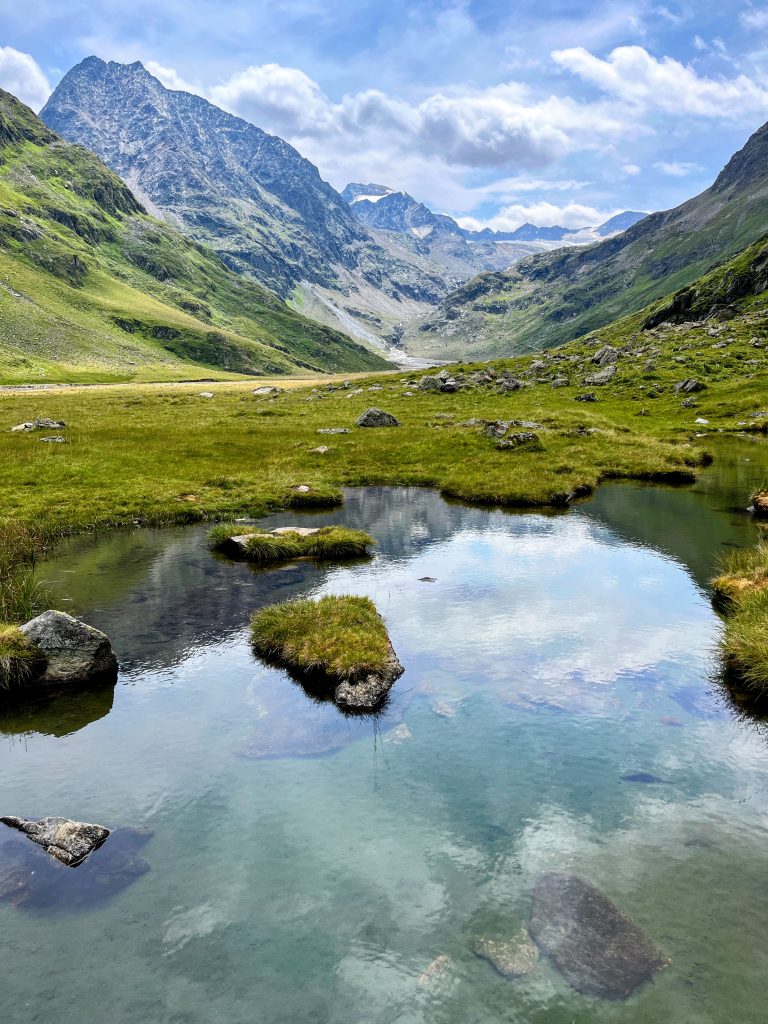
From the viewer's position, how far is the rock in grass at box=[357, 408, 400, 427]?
211 feet

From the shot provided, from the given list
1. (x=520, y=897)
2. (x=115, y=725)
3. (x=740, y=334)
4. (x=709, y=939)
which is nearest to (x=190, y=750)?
(x=115, y=725)

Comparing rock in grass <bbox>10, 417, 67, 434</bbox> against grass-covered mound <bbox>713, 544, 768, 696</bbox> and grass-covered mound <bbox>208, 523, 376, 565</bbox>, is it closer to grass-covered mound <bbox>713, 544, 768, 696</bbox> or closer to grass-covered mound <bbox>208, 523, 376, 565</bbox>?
grass-covered mound <bbox>208, 523, 376, 565</bbox>

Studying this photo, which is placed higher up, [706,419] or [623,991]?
[706,419]

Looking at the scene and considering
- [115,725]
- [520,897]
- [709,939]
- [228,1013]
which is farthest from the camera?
[115,725]

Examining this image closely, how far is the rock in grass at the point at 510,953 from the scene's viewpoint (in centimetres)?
796

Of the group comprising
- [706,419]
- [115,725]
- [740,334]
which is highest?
[740,334]

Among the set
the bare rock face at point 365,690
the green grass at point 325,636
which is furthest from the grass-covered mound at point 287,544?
the bare rock face at point 365,690

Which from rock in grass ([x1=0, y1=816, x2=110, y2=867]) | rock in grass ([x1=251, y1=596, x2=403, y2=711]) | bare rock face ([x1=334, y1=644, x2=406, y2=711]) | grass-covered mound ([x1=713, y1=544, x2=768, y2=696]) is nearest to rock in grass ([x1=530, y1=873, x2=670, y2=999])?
bare rock face ([x1=334, y1=644, x2=406, y2=711])

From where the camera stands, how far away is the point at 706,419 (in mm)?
69625

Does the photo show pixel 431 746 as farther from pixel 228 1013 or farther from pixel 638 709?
pixel 228 1013

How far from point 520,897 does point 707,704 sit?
844 centimetres

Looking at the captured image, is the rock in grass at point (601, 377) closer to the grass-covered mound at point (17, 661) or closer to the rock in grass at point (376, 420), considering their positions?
the rock in grass at point (376, 420)

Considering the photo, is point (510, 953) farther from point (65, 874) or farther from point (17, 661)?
point (17, 661)

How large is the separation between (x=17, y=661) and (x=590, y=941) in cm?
1459
